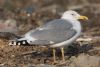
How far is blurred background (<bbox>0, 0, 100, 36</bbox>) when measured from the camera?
1260 cm

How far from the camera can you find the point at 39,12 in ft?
51.0

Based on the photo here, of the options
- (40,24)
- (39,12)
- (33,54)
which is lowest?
(33,54)

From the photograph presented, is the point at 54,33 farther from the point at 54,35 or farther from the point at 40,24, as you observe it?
the point at 40,24

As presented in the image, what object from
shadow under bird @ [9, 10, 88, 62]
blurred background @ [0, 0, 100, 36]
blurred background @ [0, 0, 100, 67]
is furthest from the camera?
blurred background @ [0, 0, 100, 36]

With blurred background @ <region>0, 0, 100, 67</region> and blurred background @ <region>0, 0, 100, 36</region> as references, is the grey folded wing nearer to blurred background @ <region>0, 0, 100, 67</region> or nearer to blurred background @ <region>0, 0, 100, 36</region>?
blurred background @ <region>0, 0, 100, 67</region>

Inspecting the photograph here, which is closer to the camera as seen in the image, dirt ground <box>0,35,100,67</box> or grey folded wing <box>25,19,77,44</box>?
grey folded wing <box>25,19,77,44</box>

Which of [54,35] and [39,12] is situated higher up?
[39,12]

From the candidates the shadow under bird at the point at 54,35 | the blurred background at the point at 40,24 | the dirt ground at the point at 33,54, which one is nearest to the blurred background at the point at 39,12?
the blurred background at the point at 40,24

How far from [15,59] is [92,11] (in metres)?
8.88

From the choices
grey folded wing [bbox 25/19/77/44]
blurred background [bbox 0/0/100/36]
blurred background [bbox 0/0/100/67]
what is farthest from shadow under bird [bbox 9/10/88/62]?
blurred background [bbox 0/0/100/36]

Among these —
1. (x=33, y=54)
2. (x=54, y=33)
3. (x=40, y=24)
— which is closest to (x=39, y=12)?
(x=40, y=24)

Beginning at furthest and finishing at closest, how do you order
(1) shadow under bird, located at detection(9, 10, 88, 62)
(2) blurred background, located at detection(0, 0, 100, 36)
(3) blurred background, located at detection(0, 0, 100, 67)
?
(2) blurred background, located at detection(0, 0, 100, 36), (3) blurred background, located at detection(0, 0, 100, 67), (1) shadow under bird, located at detection(9, 10, 88, 62)

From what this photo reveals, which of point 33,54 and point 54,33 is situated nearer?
point 54,33

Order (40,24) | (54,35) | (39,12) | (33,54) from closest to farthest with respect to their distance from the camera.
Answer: (54,35) < (33,54) < (40,24) < (39,12)
